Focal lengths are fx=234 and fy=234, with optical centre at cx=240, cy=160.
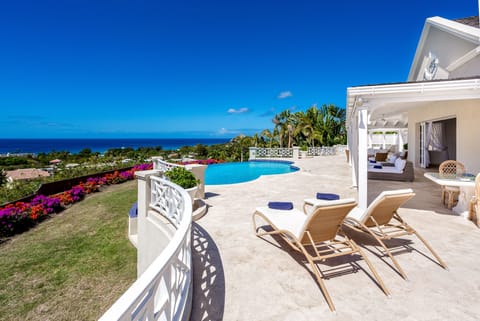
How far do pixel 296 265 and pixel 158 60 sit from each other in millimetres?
32528

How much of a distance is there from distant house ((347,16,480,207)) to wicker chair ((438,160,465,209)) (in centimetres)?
115

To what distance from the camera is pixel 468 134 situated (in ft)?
23.5

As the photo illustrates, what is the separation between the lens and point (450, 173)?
20.4ft

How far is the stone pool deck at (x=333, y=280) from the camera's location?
235cm

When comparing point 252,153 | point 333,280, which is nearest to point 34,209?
point 333,280

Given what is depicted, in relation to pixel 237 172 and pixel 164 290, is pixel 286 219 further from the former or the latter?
pixel 237 172

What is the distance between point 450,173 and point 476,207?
1.94 m

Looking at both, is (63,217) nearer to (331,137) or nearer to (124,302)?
(124,302)

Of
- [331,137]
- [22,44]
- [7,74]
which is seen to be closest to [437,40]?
[331,137]

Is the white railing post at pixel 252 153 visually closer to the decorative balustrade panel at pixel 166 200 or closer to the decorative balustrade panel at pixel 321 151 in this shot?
the decorative balustrade panel at pixel 321 151

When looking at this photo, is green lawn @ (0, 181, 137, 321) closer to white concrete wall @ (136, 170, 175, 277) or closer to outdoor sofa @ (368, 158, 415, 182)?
white concrete wall @ (136, 170, 175, 277)

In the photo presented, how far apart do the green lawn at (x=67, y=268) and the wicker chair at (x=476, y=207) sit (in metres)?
7.16

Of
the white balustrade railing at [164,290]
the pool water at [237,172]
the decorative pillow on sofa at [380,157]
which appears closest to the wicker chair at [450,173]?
the white balustrade railing at [164,290]

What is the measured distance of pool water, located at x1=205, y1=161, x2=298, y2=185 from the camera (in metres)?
14.1
